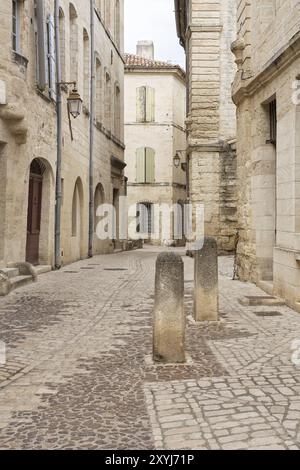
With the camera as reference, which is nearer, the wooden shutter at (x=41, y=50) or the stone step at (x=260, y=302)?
the stone step at (x=260, y=302)

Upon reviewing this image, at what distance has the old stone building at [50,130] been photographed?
428 inches

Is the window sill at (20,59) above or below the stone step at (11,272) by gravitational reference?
above

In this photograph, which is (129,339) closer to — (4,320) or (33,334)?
(33,334)

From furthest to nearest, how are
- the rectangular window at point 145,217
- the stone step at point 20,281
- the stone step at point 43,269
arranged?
the rectangular window at point 145,217
the stone step at point 43,269
the stone step at point 20,281

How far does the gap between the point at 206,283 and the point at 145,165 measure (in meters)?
28.8

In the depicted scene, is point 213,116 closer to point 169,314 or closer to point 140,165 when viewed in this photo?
point 169,314

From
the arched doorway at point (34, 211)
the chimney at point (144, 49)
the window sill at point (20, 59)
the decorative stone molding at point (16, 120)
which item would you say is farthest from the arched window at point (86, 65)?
the chimney at point (144, 49)

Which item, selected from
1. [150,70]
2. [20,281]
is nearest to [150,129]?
[150,70]

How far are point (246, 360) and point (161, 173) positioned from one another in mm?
30465

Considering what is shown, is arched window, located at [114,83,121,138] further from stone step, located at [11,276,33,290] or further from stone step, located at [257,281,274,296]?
stone step, located at [257,281,274,296]

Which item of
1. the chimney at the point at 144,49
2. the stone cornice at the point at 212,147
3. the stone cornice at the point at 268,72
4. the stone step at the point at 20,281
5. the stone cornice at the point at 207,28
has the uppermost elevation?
the chimney at the point at 144,49

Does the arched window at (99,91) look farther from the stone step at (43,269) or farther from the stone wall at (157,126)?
the stone wall at (157,126)

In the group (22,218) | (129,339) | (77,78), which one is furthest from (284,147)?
(77,78)

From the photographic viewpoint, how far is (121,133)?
26281mm
